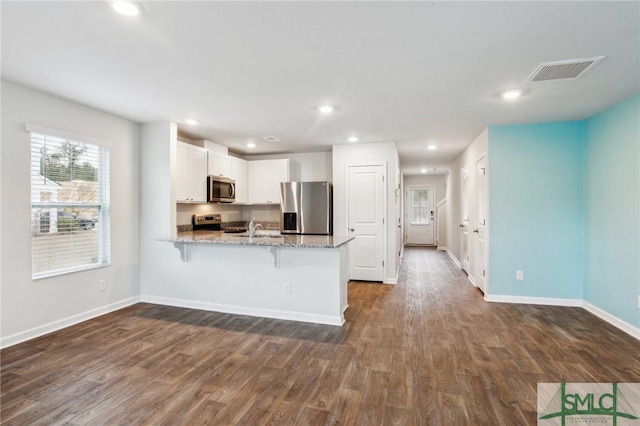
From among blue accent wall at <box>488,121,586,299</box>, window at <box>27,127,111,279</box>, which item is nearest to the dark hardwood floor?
blue accent wall at <box>488,121,586,299</box>

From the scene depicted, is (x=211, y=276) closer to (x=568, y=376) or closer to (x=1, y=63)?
(x=1, y=63)

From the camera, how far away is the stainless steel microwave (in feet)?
15.9

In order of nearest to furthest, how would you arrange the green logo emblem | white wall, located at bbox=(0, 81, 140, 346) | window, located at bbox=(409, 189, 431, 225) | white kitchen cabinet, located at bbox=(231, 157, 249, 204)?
the green logo emblem < white wall, located at bbox=(0, 81, 140, 346) < white kitchen cabinet, located at bbox=(231, 157, 249, 204) < window, located at bbox=(409, 189, 431, 225)

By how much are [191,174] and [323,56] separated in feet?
9.82

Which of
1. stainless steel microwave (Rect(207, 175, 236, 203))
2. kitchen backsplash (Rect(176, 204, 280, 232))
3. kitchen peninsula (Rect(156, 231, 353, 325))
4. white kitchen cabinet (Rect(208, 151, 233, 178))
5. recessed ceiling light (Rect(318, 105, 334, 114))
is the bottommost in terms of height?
kitchen peninsula (Rect(156, 231, 353, 325))

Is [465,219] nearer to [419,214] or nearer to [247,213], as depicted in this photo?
[247,213]

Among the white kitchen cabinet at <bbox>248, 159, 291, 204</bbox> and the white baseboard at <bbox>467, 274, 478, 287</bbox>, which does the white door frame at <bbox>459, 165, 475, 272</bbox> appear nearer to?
the white baseboard at <bbox>467, 274, 478, 287</bbox>

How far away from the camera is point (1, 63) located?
2432 millimetres

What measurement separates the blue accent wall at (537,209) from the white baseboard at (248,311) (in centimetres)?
248

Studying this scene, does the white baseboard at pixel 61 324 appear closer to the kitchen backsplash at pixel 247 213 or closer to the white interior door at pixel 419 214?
the kitchen backsplash at pixel 247 213

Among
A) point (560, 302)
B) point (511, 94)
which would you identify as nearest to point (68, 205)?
point (511, 94)

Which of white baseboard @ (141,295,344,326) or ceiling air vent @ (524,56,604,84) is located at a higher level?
ceiling air vent @ (524,56,604,84)

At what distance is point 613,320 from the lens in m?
3.39

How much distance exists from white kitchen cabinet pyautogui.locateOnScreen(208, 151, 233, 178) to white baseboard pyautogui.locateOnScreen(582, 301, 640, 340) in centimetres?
555
